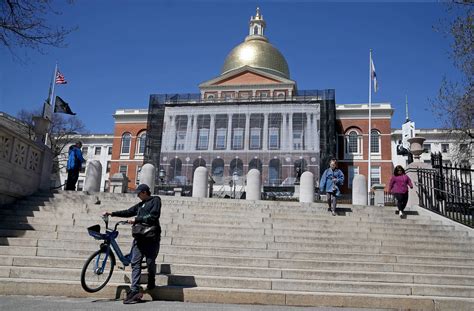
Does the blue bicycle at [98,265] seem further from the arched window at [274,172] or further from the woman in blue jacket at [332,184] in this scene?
the arched window at [274,172]

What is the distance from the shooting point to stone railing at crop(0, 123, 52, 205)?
422 inches

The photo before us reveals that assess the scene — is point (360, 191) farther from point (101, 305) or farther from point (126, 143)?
point (126, 143)

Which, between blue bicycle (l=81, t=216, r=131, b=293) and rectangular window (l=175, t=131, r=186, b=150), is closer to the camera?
blue bicycle (l=81, t=216, r=131, b=293)

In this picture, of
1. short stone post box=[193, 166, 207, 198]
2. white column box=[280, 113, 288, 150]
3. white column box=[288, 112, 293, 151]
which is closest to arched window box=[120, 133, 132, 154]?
white column box=[280, 113, 288, 150]

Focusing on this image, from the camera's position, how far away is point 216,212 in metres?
11.8

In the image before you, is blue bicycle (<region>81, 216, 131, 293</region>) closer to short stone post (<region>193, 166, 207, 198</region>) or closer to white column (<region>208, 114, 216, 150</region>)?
short stone post (<region>193, 166, 207, 198</region>)

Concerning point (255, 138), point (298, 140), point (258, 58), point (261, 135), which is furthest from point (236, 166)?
point (258, 58)

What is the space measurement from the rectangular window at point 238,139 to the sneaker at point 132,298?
44.8 m

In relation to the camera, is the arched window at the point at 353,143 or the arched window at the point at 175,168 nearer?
the arched window at the point at 175,168

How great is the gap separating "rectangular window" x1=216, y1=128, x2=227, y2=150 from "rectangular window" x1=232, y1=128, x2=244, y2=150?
1.34m

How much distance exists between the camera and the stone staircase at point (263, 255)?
6336 mm

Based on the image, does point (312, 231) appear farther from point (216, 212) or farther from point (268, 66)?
point (268, 66)

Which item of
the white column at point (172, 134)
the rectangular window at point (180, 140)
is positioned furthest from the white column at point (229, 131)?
the white column at point (172, 134)

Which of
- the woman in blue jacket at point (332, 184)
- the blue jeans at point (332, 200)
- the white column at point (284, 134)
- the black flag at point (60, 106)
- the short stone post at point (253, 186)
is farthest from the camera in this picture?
the white column at point (284, 134)
